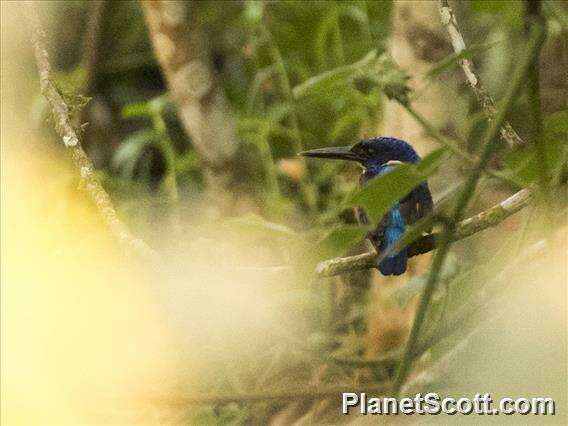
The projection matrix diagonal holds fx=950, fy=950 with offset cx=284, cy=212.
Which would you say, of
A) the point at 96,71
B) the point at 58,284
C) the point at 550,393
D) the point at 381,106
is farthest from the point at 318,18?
the point at 550,393

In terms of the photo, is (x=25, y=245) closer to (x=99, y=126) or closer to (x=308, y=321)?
(x=308, y=321)

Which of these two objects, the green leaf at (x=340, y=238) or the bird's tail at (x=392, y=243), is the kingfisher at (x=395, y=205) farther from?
the green leaf at (x=340, y=238)

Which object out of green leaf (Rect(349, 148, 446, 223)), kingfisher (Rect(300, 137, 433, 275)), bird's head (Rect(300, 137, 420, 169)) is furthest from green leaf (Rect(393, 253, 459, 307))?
green leaf (Rect(349, 148, 446, 223))

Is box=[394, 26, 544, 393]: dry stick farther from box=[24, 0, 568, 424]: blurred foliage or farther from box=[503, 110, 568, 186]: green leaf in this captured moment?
box=[24, 0, 568, 424]: blurred foliage

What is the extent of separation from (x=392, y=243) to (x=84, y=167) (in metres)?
0.52

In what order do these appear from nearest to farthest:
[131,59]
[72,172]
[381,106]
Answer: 1. [381,106]
2. [72,172]
3. [131,59]

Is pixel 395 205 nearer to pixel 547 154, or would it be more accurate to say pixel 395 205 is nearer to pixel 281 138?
pixel 547 154

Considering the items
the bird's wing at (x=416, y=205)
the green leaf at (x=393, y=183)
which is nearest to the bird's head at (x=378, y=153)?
the bird's wing at (x=416, y=205)

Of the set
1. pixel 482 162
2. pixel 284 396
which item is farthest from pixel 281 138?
pixel 482 162

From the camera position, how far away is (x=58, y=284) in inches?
85.9

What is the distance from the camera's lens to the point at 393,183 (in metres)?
0.90

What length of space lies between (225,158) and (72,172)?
0.54m

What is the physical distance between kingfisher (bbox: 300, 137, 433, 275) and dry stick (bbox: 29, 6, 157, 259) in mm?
371

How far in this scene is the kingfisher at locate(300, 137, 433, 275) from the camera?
157cm
